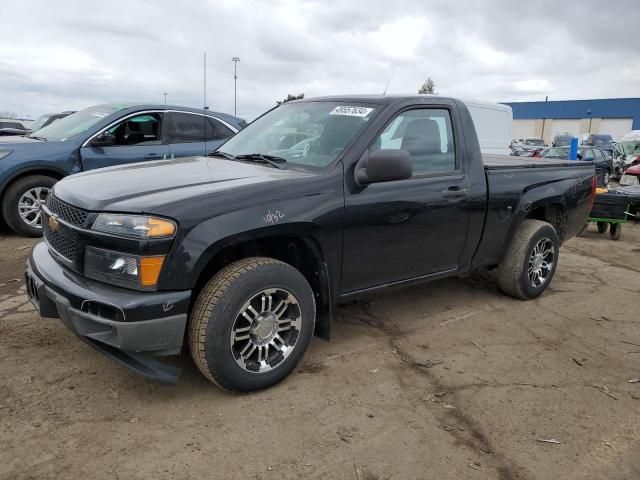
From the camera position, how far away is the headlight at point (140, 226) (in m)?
2.71

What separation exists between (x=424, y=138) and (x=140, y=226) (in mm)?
2309

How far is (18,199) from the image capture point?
6578 millimetres

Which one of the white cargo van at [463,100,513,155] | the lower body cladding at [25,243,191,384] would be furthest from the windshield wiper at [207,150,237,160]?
the white cargo van at [463,100,513,155]

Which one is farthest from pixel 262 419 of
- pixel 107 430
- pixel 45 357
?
pixel 45 357

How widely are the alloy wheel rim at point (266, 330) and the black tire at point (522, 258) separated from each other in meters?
2.52

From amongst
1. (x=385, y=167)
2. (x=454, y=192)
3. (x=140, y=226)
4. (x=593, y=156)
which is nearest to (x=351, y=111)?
(x=385, y=167)

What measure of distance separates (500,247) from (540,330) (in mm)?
796

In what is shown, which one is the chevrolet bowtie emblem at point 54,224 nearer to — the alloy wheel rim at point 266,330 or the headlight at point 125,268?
the headlight at point 125,268

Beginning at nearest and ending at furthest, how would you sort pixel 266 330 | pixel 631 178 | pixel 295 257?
pixel 266 330 → pixel 295 257 → pixel 631 178

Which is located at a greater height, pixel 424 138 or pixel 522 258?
pixel 424 138

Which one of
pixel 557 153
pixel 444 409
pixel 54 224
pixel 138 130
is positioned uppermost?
pixel 557 153

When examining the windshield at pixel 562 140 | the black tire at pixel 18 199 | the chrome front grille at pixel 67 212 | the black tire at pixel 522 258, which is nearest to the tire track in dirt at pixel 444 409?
the black tire at pixel 522 258

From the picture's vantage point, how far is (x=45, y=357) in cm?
354

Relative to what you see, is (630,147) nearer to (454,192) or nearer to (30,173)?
(454,192)
